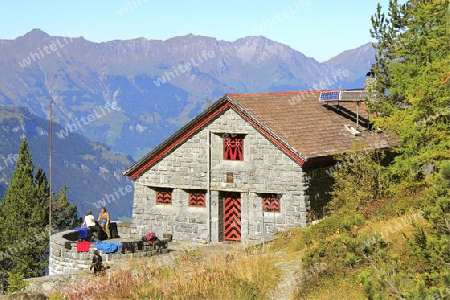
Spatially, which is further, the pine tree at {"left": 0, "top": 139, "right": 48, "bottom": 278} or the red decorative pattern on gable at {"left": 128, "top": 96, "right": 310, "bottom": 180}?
the pine tree at {"left": 0, "top": 139, "right": 48, "bottom": 278}

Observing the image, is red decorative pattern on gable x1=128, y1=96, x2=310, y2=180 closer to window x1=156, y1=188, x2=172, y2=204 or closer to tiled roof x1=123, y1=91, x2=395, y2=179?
tiled roof x1=123, y1=91, x2=395, y2=179

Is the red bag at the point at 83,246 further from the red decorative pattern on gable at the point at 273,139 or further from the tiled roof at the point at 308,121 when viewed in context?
the tiled roof at the point at 308,121

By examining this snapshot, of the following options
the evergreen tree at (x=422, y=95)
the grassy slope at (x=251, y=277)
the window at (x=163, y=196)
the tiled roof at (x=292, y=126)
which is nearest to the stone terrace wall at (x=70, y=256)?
the window at (x=163, y=196)

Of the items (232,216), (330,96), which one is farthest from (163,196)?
(330,96)

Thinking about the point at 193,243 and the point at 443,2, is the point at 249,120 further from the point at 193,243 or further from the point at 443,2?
the point at 443,2

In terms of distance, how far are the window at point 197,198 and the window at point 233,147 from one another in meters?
1.96

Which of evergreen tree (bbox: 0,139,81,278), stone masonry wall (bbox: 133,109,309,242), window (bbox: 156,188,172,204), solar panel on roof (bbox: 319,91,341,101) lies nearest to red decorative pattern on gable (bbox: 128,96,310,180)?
stone masonry wall (bbox: 133,109,309,242)

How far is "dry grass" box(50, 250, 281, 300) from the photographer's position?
14.1 meters

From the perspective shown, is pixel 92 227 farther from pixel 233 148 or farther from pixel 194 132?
pixel 233 148

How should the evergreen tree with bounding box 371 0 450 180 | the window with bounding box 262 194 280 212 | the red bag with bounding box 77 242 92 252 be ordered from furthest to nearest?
the window with bounding box 262 194 280 212, the red bag with bounding box 77 242 92 252, the evergreen tree with bounding box 371 0 450 180

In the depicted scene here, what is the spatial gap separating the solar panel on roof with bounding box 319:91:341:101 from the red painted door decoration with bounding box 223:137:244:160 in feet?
20.5

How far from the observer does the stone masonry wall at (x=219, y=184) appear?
2797 cm

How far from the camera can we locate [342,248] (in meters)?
16.2

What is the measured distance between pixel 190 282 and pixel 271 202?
14324 mm
